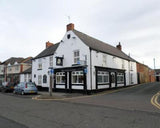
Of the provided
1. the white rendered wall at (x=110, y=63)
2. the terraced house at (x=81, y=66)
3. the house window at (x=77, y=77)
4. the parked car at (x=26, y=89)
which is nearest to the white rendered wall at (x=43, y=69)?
the terraced house at (x=81, y=66)

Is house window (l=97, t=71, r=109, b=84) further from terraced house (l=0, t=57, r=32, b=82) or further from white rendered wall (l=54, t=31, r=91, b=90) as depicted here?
terraced house (l=0, t=57, r=32, b=82)

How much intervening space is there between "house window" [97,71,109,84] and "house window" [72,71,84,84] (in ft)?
7.93

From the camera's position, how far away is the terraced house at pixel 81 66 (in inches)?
672

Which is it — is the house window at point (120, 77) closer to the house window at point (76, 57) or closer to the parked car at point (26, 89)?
the house window at point (76, 57)

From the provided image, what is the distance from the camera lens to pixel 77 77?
706 inches

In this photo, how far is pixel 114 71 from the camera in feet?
71.4

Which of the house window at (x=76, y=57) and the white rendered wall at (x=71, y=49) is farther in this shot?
the house window at (x=76, y=57)

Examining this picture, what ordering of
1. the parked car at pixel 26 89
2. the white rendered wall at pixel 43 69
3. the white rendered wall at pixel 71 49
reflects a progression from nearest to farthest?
the parked car at pixel 26 89, the white rendered wall at pixel 71 49, the white rendered wall at pixel 43 69

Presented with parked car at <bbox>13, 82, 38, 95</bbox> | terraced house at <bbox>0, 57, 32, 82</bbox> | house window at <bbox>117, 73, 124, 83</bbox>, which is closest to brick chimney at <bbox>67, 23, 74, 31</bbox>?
parked car at <bbox>13, 82, 38, 95</bbox>

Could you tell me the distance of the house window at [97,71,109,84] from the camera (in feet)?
60.1

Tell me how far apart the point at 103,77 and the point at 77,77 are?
13.0 ft

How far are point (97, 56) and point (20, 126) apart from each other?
1451 centimetres

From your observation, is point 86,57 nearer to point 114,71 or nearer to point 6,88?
point 114,71

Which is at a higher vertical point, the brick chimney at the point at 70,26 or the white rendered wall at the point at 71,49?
the brick chimney at the point at 70,26
